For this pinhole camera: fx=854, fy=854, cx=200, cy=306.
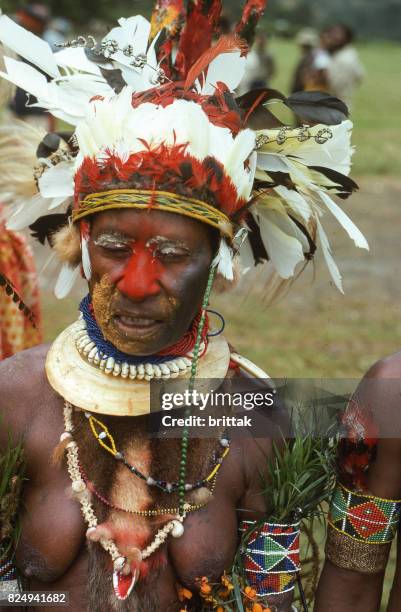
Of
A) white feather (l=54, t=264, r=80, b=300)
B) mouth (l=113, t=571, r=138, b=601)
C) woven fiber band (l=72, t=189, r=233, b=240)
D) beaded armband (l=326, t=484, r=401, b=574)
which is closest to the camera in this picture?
woven fiber band (l=72, t=189, r=233, b=240)

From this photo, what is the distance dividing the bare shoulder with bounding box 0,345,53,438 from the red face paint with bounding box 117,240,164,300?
47 cm

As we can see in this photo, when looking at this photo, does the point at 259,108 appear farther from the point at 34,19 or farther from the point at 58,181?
the point at 34,19

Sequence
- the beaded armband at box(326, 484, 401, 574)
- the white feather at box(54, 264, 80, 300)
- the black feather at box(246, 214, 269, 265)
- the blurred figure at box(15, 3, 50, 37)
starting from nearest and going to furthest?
1. the beaded armband at box(326, 484, 401, 574)
2. the white feather at box(54, 264, 80, 300)
3. the black feather at box(246, 214, 269, 265)
4. the blurred figure at box(15, 3, 50, 37)

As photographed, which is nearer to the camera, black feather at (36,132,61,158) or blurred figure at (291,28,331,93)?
black feather at (36,132,61,158)

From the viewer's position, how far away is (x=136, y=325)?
2498 millimetres

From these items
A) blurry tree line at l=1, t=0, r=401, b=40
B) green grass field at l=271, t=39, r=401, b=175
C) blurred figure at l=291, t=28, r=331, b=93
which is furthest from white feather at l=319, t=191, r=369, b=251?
blurry tree line at l=1, t=0, r=401, b=40

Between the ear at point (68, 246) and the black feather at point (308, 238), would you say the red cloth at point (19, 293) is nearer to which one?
the ear at point (68, 246)

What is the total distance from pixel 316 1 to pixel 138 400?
46725 millimetres

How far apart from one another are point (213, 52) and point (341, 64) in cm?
1217

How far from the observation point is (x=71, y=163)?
2.83 metres

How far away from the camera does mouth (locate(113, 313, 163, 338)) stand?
249cm

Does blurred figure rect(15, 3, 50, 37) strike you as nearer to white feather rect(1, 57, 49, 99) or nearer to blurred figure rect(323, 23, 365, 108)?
blurred figure rect(323, 23, 365, 108)

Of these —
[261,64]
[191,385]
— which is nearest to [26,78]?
[191,385]

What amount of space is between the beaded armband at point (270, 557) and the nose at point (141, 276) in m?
0.85
